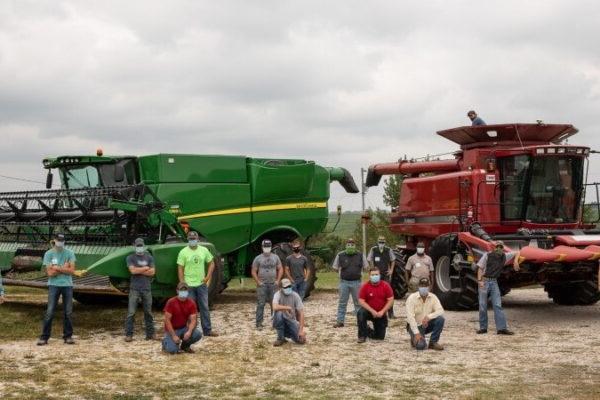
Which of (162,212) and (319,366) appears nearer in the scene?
(319,366)

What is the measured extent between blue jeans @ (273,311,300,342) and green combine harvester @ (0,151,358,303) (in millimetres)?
3009

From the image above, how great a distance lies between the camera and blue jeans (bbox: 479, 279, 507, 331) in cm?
1338

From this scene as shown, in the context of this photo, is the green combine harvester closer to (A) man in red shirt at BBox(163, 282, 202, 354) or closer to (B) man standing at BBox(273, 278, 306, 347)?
(A) man in red shirt at BBox(163, 282, 202, 354)

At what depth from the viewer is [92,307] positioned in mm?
17062

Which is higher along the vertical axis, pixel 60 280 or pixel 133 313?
pixel 60 280

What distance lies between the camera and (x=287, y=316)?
12.5 metres

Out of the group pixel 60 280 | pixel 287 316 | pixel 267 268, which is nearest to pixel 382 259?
pixel 267 268

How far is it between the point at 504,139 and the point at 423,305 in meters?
6.20

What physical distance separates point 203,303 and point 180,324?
1.89m

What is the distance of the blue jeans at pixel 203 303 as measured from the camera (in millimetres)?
A: 13305

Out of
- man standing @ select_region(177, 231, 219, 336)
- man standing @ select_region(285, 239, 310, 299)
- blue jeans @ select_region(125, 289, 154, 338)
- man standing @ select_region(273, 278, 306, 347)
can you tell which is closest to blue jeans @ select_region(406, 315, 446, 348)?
man standing @ select_region(273, 278, 306, 347)

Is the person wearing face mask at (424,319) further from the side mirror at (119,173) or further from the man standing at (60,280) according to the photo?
the side mirror at (119,173)

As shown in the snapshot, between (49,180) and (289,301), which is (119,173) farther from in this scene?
(289,301)

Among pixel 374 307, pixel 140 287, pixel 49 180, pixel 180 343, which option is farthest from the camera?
pixel 49 180
